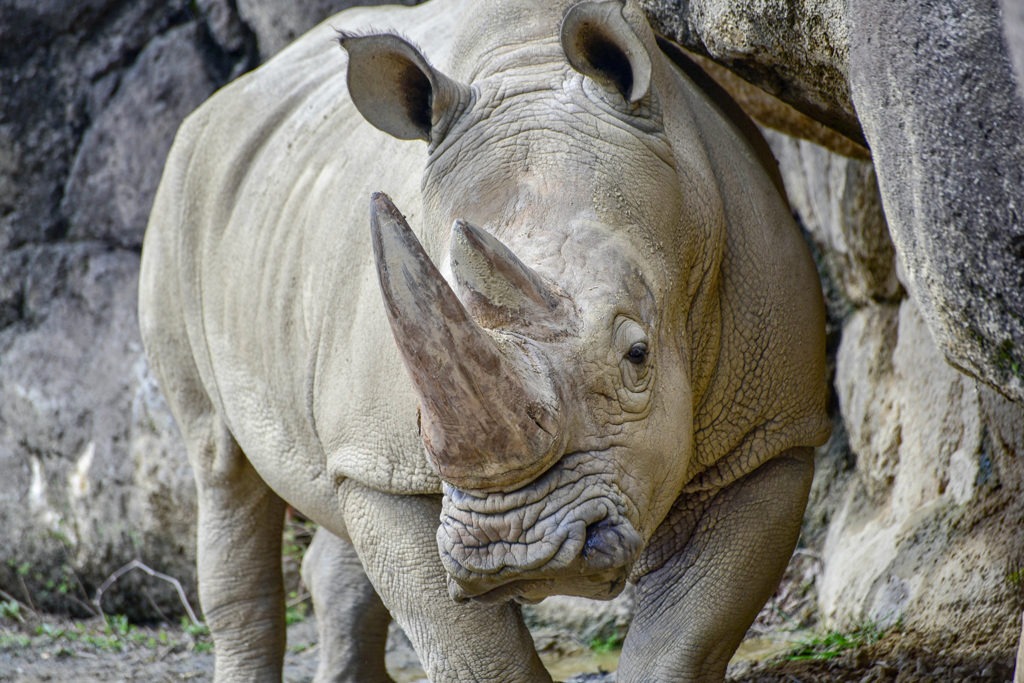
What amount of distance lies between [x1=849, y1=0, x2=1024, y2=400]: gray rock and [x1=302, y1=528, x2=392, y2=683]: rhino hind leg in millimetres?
3181

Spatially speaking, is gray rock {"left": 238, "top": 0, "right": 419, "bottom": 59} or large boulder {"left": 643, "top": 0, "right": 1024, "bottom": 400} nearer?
large boulder {"left": 643, "top": 0, "right": 1024, "bottom": 400}

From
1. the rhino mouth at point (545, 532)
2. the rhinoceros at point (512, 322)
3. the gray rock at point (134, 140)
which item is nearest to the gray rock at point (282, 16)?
the gray rock at point (134, 140)

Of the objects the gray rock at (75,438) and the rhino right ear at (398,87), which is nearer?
the rhino right ear at (398,87)

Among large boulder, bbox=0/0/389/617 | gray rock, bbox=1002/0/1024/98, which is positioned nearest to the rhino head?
gray rock, bbox=1002/0/1024/98

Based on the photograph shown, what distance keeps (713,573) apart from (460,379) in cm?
133

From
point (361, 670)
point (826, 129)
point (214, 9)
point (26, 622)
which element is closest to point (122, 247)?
point (214, 9)

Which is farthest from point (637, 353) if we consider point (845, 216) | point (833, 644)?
point (845, 216)

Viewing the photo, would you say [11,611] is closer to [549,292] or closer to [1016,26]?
[549,292]

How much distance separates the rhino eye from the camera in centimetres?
320

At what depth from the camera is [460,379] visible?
2906 millimetres

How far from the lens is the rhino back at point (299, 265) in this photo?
395 centimetres

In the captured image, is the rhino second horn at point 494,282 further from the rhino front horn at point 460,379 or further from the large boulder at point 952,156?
the large boulder at point 952,156

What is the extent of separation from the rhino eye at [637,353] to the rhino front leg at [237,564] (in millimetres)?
2737

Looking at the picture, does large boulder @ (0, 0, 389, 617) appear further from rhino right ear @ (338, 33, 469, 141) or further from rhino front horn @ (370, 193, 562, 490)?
rhino front horn @ (370, 193, 562, 490)
